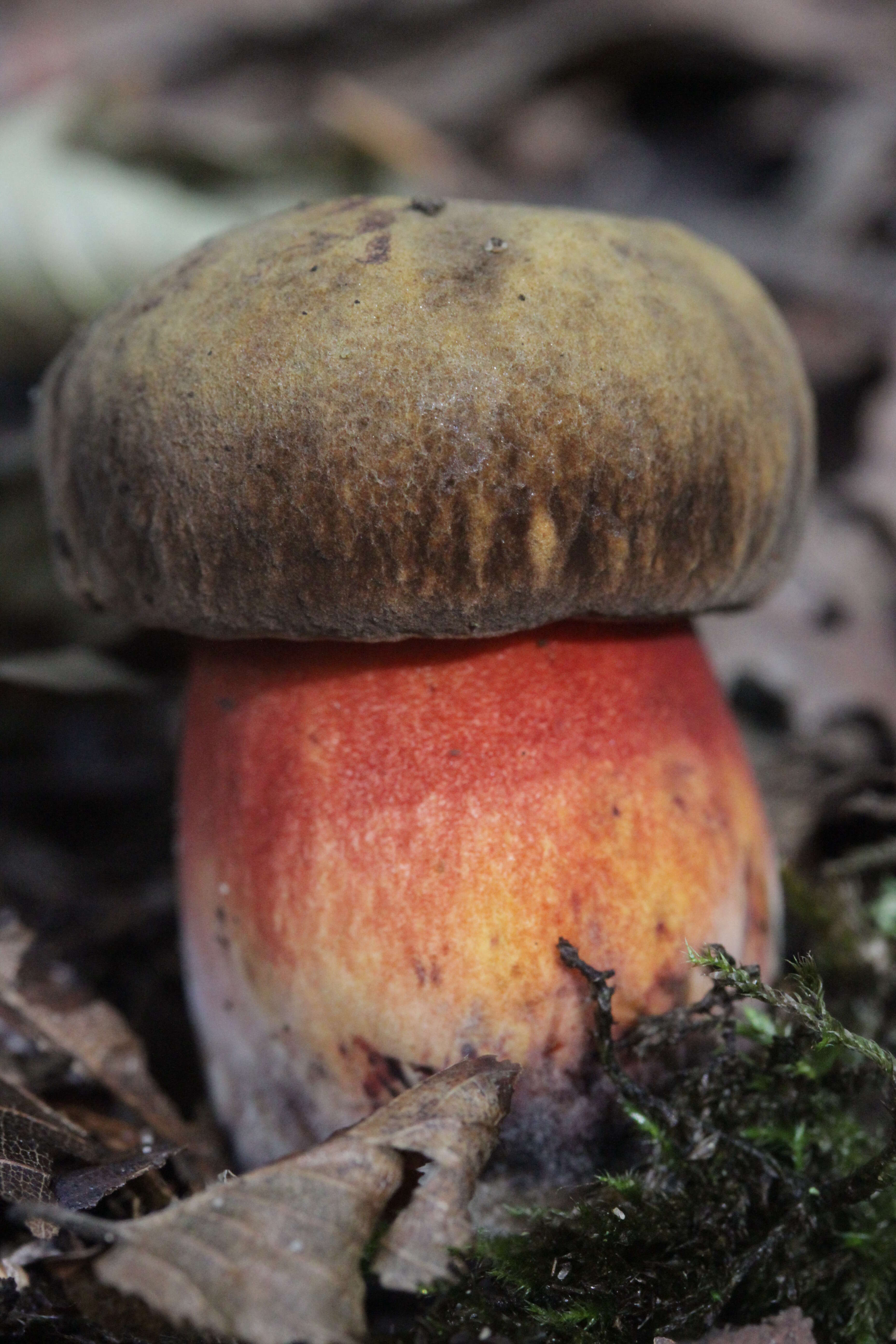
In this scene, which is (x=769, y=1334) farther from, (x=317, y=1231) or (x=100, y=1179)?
(x=100, y=1179)

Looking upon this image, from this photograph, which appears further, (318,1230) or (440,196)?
(440,196)

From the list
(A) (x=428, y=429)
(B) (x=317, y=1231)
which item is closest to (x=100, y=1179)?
(B) (x=317, y=1231)

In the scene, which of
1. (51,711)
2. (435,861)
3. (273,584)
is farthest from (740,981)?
(51,711)

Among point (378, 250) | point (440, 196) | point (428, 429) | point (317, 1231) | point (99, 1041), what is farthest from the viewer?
point (99, 1041)

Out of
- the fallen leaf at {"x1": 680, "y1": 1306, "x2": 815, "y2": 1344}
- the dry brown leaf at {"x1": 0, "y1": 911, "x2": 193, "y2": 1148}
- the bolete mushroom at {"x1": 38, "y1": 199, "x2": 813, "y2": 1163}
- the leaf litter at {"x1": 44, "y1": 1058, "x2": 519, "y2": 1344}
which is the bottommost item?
the fallen leaf at {"x1": 680, "y1": 1306, "x2": 815, "y2": 1344}

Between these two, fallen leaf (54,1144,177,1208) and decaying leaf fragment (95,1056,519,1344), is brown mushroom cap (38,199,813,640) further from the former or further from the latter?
fallen leaf (54,1144,177,1208)

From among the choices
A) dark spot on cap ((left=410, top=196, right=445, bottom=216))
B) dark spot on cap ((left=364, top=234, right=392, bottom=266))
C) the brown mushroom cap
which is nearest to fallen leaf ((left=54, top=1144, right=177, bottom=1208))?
the brown mushroom cap

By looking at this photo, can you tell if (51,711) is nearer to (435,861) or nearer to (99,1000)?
(99,1000)
